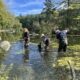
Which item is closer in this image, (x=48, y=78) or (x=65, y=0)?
(x=48, y=78)

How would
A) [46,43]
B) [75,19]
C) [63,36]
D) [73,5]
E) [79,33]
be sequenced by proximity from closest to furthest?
[63,36], [46,43], [73,5], [75,19], [79,33]

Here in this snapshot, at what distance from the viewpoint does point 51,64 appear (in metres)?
19.1

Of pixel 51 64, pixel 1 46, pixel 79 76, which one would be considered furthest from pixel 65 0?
pixel 79 76

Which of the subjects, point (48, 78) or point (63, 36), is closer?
point (48, 78)

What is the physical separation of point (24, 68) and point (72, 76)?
3.99 metres

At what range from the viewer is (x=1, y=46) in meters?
28.8

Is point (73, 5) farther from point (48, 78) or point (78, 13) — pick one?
point (48, 78)

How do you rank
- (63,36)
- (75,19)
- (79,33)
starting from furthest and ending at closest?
(79,33), (75,19), (63,36)

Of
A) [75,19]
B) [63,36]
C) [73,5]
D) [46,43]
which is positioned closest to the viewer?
[63,36]

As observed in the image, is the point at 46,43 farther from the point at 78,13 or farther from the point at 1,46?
the point at 78,13

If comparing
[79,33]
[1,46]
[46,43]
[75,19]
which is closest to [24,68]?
[46,43]

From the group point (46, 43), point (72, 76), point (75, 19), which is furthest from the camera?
point (75, 19)

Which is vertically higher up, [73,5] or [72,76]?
[73,5]

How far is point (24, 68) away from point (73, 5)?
27.6 metres
